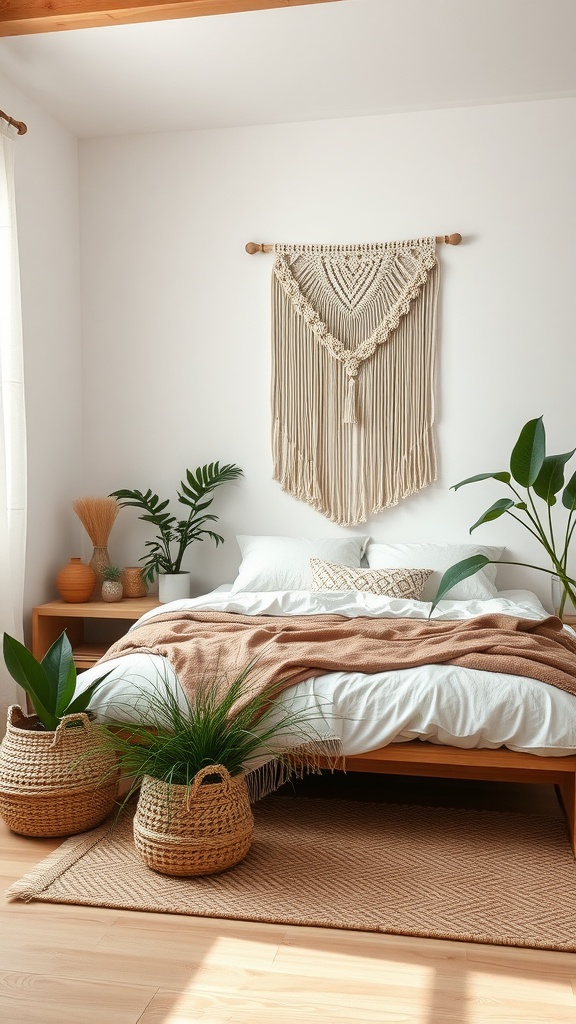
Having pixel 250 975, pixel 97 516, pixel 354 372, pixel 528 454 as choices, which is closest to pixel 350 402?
pixel 354 372

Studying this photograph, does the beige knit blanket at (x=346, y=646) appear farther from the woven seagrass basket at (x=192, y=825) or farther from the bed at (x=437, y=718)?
the woven seagrass basket at (x=192, y=825)

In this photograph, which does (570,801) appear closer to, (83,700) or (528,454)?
(528,454)

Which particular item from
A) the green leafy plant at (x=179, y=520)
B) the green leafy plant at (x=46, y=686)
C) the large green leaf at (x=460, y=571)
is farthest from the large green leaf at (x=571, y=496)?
the green leafy plant at (x=179, y=520)

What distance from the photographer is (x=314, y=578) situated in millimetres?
3914

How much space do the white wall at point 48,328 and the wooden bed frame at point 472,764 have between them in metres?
2.07

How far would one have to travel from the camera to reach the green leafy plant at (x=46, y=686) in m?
2.78

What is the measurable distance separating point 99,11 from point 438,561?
2559mm

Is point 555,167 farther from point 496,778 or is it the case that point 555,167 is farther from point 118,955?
point 118,955

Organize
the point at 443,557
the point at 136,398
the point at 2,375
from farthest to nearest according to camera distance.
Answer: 1. the point at 136,398
2. the point at 443,557
3. the point at 2,375

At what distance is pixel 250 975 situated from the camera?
2.01m

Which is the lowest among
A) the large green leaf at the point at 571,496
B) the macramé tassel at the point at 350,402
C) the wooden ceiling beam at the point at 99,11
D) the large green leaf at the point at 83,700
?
the large green leaf at the point at 83,700

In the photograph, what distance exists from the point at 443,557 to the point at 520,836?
4.92 feet

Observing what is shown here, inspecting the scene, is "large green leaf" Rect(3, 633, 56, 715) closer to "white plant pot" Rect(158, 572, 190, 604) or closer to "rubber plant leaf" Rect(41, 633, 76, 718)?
"rubber plant leaf" Rect(41, 633, 76, 718)

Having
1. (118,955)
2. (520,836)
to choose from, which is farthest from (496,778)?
(118,955)
